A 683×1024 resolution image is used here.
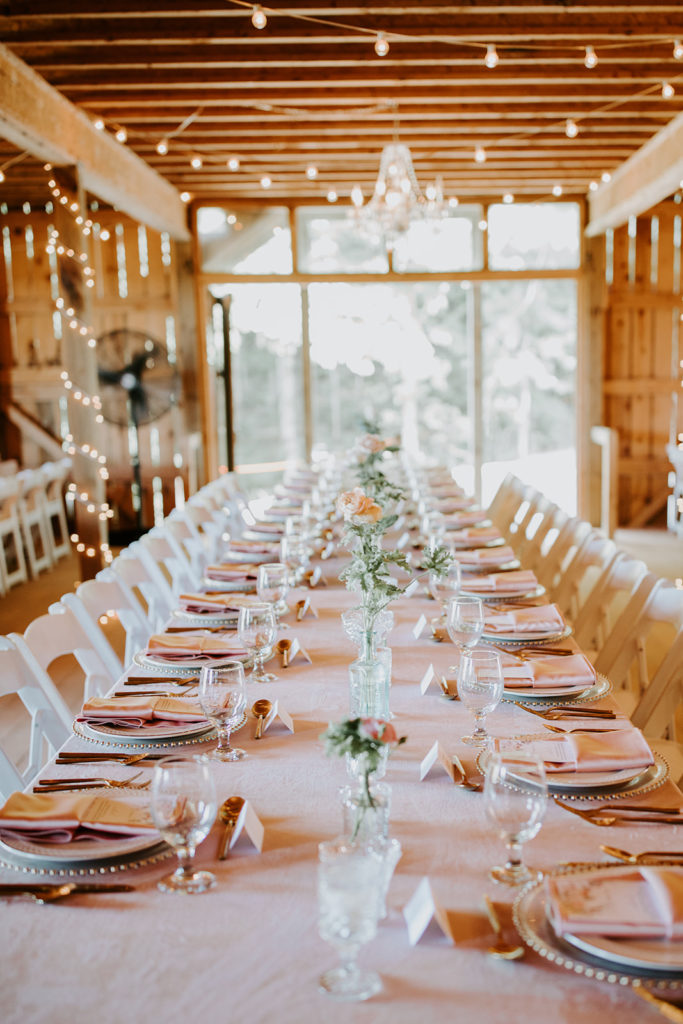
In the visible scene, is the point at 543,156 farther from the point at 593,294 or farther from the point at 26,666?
the point at 26,666

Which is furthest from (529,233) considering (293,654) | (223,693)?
(223,693)

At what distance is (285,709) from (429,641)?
73cm

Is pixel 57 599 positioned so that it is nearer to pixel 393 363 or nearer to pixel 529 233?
pixel 393 363

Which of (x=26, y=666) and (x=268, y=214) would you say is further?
(x=268, y=214)

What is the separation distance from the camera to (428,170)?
8.40 metres

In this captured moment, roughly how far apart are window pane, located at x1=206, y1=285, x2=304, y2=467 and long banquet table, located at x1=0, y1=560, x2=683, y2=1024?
8194 millimetres

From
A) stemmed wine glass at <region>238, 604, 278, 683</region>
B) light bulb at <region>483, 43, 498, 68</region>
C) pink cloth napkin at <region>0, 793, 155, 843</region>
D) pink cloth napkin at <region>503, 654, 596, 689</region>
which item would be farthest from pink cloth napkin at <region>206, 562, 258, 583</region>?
light bulb at <region>483, 43, 498, 68</region>

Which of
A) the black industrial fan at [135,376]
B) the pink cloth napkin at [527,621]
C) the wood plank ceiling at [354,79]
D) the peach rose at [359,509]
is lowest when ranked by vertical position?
the pink cloth napkin at [527,621]

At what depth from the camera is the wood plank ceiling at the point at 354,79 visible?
16.3ft

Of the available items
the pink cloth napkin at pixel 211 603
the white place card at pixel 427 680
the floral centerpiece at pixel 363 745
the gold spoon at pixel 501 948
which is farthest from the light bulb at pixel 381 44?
the gold spoon at pixel 501 948

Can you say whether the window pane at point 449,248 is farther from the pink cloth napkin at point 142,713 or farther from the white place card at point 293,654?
the pink cloth napkin at point 142,713

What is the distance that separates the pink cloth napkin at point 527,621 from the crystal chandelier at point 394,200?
155 inches

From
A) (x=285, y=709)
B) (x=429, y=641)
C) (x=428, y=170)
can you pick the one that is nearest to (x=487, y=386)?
(x=428, y=170)

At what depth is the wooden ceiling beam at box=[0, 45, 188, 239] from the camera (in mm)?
5062
